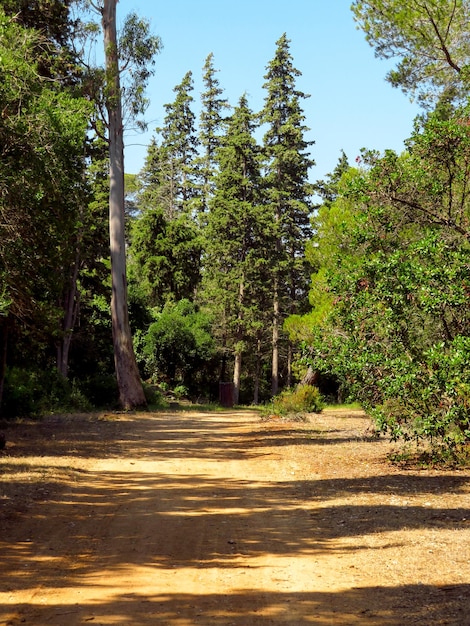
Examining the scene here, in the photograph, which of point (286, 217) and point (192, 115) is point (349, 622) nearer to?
point (286, 217)

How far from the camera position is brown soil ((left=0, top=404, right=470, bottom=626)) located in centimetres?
489

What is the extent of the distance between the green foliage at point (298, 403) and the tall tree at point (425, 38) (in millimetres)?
10830

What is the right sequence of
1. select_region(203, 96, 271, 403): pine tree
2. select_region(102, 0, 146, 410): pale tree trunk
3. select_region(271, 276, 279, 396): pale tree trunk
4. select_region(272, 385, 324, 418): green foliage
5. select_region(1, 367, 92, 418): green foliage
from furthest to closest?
select_region(271, 276, 279, 396): pale tree trunk
select_region(203, 96, 271, 403): pine tree
select_region(102, 0, 146, 410): pale tree trunk
select_region(272, 385, 324, 418): green foliage
select_region(1, 367, 92, 418): green foliage

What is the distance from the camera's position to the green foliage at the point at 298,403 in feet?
74.0

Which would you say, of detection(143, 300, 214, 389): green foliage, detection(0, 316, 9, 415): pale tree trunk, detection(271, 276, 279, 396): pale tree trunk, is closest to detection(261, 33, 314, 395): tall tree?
detection(271, 276, 279, 396): pale tree trunk

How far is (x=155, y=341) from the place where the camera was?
120ft

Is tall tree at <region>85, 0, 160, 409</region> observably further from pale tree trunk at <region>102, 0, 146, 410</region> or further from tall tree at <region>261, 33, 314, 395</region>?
tall tree at <region>261, 33, 314, 395</region>

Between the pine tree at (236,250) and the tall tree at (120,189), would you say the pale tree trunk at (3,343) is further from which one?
the pine tree at (236,250)

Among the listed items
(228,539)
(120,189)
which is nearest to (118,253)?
(120,189)

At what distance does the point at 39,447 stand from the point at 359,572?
904 cm

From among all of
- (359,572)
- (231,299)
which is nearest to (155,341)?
(231,299)

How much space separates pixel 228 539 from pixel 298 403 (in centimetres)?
1664

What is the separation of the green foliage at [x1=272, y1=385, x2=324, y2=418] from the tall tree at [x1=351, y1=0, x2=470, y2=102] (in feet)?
35.5

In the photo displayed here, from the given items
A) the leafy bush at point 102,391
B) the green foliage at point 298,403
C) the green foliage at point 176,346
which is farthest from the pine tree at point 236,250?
the green foliage at point 298,403
